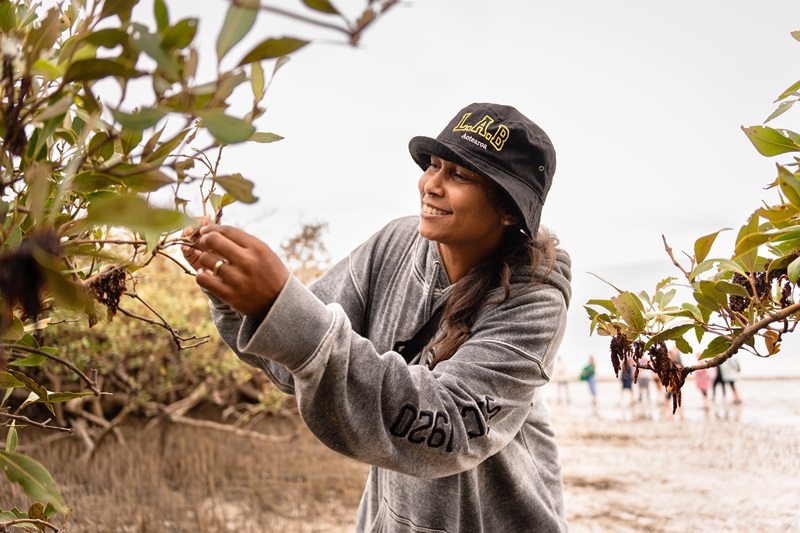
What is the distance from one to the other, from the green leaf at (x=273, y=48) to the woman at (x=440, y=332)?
31cm

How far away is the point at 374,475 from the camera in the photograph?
1896 mm

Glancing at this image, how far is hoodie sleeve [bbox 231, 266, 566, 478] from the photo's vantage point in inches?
38.0

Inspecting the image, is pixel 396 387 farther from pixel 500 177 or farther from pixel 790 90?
pixel 790 90

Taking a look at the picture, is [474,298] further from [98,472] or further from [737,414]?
[737,414]

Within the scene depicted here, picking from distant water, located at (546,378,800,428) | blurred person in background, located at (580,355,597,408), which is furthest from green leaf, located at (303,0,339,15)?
blurred person in background, located at (580,355,597,408)

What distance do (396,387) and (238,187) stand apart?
0.44 meters

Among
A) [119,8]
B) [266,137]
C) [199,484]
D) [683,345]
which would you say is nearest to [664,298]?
[683,345]

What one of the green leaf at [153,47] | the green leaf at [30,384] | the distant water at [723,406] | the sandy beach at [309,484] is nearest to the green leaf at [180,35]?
the green leaf at [153,47]

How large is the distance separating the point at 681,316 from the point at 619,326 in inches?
4.5

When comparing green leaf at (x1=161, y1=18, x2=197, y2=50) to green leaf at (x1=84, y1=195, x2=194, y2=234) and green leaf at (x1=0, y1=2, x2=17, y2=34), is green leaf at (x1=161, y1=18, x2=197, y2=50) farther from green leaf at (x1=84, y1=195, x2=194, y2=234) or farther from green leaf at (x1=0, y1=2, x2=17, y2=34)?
green leaf at (x1=0, y1=2, x2=17, y2=34)

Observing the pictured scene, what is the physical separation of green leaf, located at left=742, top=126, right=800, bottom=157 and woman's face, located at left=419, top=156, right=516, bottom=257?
57cm

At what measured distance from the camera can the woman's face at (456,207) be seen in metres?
1.59

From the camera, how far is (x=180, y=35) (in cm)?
60

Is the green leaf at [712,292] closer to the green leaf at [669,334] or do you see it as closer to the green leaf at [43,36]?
the green leaf at [669,334]
